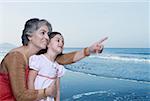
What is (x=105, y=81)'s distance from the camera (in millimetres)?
2436

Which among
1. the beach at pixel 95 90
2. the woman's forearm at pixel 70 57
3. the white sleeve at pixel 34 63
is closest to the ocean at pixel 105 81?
the beach at pixel 95 90

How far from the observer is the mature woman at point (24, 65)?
45.0 inches

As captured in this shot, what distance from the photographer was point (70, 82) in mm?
2191

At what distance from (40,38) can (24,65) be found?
0.14 metres

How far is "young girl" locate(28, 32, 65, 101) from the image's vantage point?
1215mm

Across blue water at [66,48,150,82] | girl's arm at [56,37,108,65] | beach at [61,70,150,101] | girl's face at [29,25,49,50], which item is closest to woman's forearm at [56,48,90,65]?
girl's arm at [56,37,108,65]

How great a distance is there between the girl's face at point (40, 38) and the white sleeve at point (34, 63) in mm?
47

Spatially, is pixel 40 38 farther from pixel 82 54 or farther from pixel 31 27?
pixel 82 54

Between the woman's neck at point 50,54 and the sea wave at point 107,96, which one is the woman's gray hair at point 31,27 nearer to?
the woman's neck at point 50,54

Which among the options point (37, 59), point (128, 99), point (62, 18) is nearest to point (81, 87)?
point (128, 99)

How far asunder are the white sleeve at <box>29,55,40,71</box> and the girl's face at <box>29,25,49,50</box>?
5 centimetres

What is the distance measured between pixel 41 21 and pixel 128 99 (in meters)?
1.33

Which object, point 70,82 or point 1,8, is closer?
point 1,8

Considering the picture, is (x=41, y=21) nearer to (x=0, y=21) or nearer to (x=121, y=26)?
(x=0, y=21)
